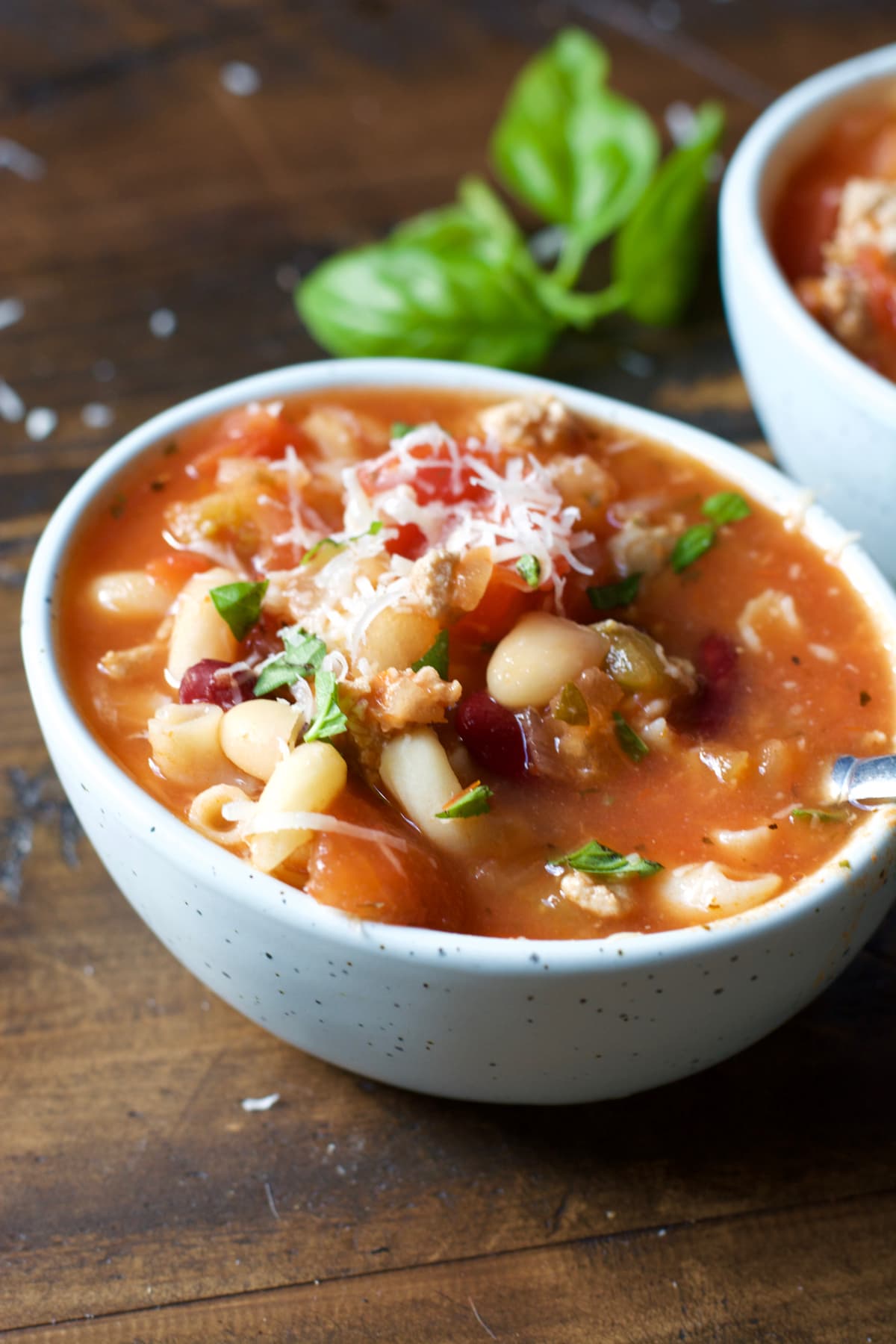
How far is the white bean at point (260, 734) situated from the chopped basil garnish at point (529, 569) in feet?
1.17

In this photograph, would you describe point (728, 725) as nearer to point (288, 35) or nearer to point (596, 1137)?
point (596, 1137)

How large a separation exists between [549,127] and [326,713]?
212cm

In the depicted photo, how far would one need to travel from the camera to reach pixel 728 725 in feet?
6.47

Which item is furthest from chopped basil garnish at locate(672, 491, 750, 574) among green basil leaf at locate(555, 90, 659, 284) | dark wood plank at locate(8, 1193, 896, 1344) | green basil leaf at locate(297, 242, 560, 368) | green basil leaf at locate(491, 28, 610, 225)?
green basil leaf at locate(491, 28, 610, 225)

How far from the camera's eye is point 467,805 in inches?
70.4

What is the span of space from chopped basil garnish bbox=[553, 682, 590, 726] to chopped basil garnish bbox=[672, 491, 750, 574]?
1.27ft

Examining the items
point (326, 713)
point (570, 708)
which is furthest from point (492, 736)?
point (326, 713)

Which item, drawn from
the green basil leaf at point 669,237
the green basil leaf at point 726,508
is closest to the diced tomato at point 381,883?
the green basil leaf at point 726,508

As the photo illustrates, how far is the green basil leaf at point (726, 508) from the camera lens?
2.26 m

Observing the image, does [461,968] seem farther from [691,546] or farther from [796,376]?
[796,376]

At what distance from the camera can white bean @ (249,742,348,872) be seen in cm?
170

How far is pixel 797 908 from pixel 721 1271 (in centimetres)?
53

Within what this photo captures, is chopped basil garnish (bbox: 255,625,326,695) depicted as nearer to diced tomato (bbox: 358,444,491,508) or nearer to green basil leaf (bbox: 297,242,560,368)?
diced tomato (bbox: 358,444,491,508)

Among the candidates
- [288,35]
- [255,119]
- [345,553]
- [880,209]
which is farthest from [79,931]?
[288,35]
